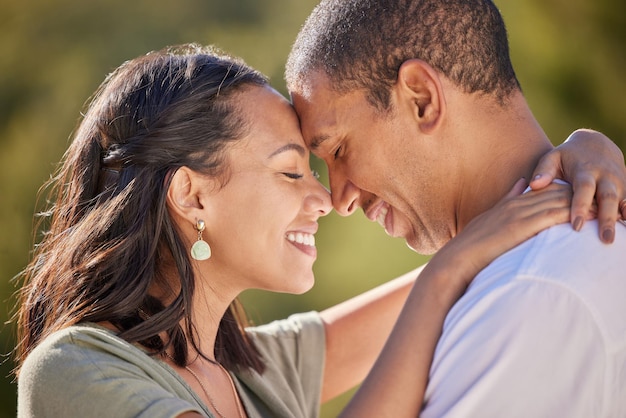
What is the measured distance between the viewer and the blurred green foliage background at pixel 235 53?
173 inches

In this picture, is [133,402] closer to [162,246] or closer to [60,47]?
[162,246]

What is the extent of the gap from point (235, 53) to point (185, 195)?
2591mm

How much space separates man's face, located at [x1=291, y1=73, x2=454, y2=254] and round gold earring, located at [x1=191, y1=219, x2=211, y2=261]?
0.39m

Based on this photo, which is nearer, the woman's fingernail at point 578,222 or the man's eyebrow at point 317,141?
the woman's fingernail at point 578,222

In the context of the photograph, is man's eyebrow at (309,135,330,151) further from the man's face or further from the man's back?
the man's back

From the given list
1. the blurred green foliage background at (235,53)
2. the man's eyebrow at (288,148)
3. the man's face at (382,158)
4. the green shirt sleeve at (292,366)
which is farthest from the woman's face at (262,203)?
the blurred green foliage background at (235,53)

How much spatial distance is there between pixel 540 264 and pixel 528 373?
0.22m

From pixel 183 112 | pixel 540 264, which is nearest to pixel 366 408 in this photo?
pixel 540 264

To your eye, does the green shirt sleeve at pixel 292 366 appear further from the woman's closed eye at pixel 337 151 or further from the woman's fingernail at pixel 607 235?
the woman's fingernail at pixel 607 235

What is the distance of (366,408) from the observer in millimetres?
1798

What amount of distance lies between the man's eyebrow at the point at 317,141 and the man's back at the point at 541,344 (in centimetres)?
75

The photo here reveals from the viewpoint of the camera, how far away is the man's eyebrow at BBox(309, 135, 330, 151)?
2.31 m

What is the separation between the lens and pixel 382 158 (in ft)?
7.18

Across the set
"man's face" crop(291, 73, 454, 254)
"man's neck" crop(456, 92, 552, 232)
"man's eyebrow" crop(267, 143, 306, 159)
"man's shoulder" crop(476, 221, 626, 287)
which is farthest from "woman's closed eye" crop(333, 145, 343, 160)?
"man's shoulder" crop(476, 221, 626, 287)
